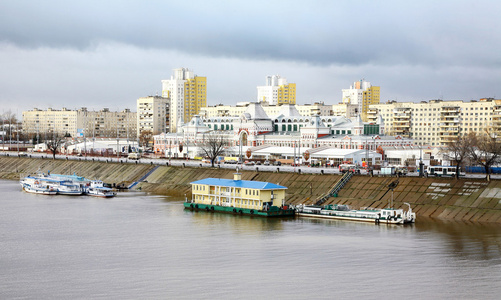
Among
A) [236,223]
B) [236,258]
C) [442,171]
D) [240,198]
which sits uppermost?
[442,171]

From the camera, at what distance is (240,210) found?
72.1 m

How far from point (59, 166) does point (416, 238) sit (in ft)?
263

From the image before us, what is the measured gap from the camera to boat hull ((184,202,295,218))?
70.2m

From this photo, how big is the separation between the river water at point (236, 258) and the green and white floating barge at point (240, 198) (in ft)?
9.27

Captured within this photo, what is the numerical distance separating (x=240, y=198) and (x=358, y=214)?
12215 millimetres

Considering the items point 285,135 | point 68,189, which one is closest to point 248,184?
point 68,189

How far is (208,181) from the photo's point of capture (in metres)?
76.6

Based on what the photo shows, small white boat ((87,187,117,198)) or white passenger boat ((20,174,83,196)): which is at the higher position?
white passenger boat ((20,174,83,196))

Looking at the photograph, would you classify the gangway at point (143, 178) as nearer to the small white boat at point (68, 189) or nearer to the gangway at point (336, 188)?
the small white boat at point (68, 189)

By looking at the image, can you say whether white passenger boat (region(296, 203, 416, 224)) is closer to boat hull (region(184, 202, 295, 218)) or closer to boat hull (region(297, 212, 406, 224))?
boat hull (region(297, 212, 406, 224))

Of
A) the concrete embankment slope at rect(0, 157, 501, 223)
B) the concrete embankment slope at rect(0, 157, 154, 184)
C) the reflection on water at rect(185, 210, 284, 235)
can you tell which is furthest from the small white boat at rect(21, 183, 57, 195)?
the reflection on water at rect(185, 210, 284, 235)

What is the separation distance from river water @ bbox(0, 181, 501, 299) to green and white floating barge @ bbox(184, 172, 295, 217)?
2826mm

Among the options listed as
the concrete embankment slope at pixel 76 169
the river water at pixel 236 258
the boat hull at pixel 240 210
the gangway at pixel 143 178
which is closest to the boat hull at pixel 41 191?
the gangway at pixel 143 178

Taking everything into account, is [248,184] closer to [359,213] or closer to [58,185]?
[359,213]
